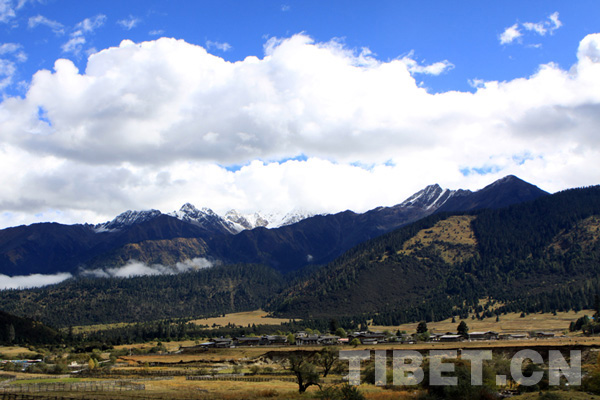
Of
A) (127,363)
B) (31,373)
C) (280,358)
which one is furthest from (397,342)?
(31,373)

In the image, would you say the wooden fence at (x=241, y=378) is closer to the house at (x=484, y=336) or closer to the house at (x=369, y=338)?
the house at (x=369, y=338)

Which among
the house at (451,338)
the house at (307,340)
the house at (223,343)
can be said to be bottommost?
the house at (223,343)

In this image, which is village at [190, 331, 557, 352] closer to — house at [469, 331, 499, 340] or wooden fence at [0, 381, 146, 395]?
house at [469, 331, 499, 340]

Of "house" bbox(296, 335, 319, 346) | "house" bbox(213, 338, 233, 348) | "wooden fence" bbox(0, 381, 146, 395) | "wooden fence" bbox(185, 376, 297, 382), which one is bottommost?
"house" bbox(213, 338, 233, 348)

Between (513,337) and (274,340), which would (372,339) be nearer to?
(274,340)

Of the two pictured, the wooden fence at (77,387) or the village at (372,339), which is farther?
the village at (372,339)

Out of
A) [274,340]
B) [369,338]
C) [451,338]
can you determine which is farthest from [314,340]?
[451,338]

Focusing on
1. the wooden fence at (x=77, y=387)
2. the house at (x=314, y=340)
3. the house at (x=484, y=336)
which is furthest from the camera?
the house at (x=314, y=340)

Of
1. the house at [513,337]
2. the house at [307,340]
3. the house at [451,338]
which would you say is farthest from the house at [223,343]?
the house at [513,337]

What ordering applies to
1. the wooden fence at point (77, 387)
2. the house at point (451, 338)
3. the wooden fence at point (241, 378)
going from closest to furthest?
1. the wooden fence at point (77, 387)
2. the wooden fence at point (241, 378)
3. the house at point (451, 338)

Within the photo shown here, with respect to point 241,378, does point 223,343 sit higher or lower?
lower

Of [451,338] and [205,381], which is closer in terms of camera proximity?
[205,381]

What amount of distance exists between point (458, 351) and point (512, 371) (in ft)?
94.3

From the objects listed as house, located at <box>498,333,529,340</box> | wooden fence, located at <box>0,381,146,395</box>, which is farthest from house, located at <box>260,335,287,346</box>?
wooden fence, located at <box>0,381,146,395</box>
